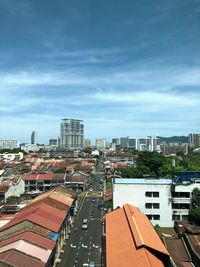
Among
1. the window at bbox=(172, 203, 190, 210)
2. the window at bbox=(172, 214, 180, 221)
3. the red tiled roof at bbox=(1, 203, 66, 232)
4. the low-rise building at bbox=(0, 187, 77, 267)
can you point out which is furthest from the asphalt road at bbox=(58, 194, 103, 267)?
the window at bbox=(172, 203, 190, 210)

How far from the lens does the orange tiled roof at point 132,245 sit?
21000 mm

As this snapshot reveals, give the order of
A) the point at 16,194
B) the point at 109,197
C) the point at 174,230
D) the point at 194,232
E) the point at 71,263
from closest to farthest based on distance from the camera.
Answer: the point at 71,263 → the point at 194,232 → the point at 174,230 → the point at 109,197 → the point at 16,194

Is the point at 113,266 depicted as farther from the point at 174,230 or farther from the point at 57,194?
the point at 57,194

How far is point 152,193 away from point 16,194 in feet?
97.7

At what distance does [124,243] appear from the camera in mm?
23875

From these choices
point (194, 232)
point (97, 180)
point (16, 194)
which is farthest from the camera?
point (97, 180)

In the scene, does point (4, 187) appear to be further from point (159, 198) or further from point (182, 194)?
point (182, 194)

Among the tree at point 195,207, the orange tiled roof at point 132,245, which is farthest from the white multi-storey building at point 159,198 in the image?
the orange tiled roof at point 132,245

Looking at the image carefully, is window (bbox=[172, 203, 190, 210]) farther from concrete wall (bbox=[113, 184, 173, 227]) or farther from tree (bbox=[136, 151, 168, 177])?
tree (bbox=[136, 151, 168, 177])

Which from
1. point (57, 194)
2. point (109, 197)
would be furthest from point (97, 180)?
point (57, 194)

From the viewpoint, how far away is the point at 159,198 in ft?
129

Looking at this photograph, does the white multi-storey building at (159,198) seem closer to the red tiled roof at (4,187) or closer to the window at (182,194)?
the window at (182,194)

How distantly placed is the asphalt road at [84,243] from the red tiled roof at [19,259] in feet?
21.7

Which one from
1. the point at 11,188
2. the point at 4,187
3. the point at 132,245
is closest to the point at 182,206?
the point at 132,245
